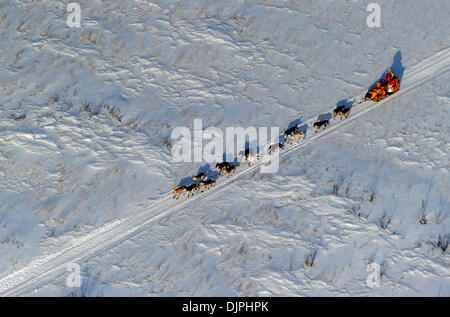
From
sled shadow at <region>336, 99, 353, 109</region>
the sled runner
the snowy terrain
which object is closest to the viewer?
the snowy terrain

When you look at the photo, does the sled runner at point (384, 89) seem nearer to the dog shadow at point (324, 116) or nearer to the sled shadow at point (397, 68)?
the sled shadow at point (397, 68)

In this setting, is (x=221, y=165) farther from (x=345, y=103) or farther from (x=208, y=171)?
(x=345, y=103)

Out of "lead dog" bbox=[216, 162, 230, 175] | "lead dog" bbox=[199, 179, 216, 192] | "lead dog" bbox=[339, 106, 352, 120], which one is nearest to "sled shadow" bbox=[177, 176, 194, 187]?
"lead dog" bbox=[199, 179, 216, 192]

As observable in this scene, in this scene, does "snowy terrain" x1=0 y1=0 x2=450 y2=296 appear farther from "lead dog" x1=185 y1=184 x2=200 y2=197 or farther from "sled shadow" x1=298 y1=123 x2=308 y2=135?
"lead dog" x1=185 y1=184 x2=200 y2=197

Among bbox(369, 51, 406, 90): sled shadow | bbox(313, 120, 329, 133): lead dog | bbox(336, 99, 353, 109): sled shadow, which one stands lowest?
bbox(313, 120, 329, 133): lead dog

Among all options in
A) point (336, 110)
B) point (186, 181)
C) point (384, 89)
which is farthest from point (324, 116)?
point (186, 181)

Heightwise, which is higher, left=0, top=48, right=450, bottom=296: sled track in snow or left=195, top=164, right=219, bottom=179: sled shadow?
left=195, top=164, right=219, bottom=179: sled shadow
